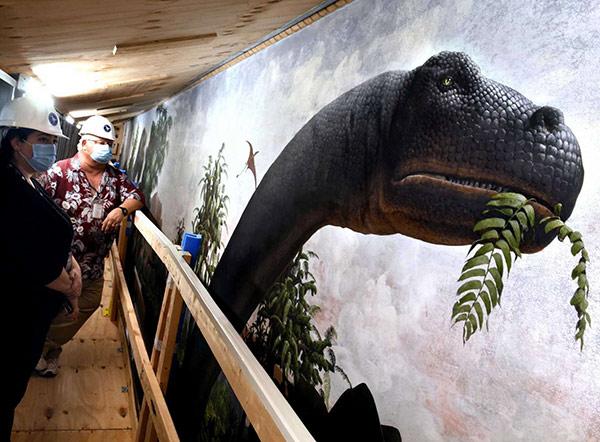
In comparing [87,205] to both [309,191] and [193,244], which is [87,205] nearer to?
[193,244]

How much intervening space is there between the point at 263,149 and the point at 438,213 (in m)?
1.45

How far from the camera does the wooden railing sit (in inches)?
43.1

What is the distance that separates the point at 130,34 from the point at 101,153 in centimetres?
165

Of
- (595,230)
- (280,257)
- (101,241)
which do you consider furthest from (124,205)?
(595,230)

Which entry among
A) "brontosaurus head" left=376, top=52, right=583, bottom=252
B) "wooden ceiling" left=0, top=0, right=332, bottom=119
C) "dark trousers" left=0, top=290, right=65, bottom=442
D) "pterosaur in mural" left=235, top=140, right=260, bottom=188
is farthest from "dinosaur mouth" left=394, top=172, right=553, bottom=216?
"dark trousers" left=0, top=290, right=65, bottom=442

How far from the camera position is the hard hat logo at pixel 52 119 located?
2503 millimetres

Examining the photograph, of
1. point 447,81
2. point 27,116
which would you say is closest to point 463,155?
point 447,81

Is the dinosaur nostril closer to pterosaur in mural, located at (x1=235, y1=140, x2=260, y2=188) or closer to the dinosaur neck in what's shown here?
the dinosaur neck

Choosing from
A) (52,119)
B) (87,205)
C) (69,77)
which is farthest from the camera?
(69,77)

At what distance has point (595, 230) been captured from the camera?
3.10ft

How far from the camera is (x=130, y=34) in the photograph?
7.28 ft

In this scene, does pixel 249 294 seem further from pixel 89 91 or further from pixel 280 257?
pixel 89 91

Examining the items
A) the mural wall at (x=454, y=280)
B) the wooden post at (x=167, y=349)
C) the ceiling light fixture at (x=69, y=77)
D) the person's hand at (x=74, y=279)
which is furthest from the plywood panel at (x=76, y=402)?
the ceiling light fixture at (x=69, y=77)

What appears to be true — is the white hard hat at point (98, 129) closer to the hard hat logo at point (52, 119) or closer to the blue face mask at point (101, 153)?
the blue face mask at point (101, 153)
